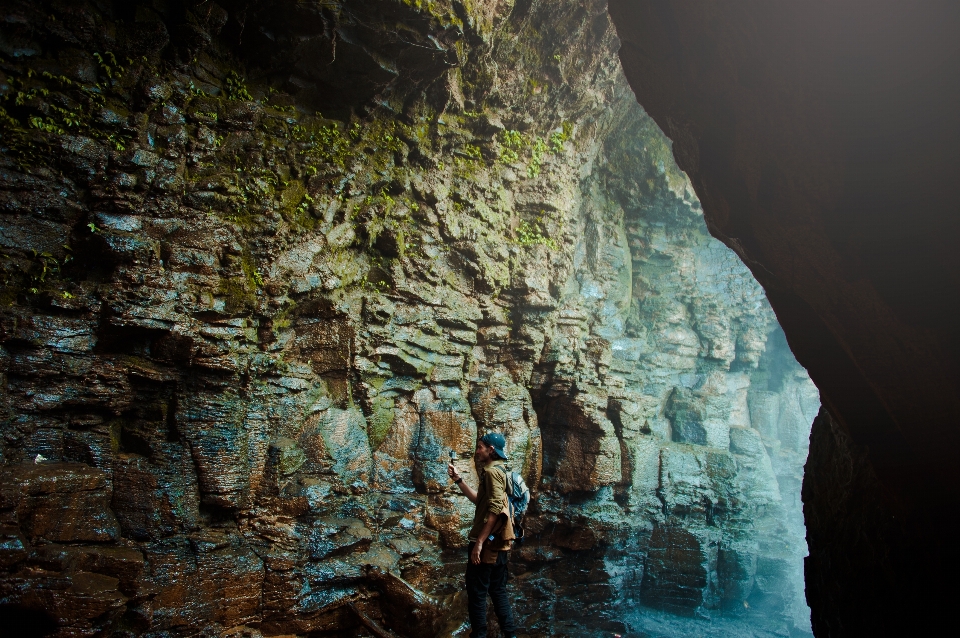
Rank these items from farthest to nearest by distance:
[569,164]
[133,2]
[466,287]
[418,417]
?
[569,164] < [466,287] < [418,417] < [133,2]

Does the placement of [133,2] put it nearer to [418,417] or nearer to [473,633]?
[418,417]

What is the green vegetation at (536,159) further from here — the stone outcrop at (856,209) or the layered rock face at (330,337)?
the stone outcrop at (856,209)

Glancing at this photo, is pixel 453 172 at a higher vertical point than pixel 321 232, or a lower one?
higher

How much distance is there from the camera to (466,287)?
36.1 ft

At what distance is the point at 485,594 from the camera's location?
18.5 ft

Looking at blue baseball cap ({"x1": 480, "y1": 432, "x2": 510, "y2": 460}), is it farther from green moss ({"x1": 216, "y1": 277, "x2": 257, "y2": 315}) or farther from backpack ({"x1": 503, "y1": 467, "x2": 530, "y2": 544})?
green moss ({"x1": 216, "y1": 277, "x2": 257, "y2": 315})

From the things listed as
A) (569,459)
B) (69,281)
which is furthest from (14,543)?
(569,459)

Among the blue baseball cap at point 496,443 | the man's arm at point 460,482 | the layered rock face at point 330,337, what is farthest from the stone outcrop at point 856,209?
the layered rock face at point 330,337

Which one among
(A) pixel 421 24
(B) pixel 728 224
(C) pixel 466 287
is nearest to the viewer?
(B) pixel 728 224

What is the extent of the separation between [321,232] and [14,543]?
5.68 m

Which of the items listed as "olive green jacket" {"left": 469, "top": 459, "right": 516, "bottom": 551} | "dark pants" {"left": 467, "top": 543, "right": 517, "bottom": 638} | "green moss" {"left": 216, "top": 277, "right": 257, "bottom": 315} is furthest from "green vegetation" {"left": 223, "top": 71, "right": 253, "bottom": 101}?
"dark pants" {"left": 467, "top": 543, "right": 517, "bottom": 638}

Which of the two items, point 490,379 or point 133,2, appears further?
point 490,379

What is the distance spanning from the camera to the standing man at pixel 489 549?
5.53 m

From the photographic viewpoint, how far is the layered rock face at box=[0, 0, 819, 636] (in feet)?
23.3
